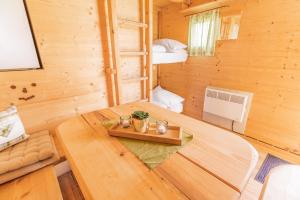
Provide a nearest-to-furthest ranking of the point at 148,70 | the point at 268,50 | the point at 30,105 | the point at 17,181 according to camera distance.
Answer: the point at 17,181, the point at 30,105, the point at 268,50, the point at 148,70

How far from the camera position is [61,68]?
1733 millimetres

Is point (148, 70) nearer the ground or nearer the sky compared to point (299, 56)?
nearer the ground

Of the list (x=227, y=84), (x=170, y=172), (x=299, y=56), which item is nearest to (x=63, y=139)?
(x=170, y=172)

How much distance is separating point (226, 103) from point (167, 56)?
123 cm

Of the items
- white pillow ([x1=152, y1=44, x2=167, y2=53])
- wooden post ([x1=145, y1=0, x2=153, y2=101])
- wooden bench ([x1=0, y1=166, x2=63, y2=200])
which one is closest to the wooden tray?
wooden bench ([x1=0, y1=166, x2=63, y2=200])

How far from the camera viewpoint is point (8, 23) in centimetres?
136

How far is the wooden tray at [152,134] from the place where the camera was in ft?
3.01

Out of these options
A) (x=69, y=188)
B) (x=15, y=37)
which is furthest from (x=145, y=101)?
(x=15, y=37)

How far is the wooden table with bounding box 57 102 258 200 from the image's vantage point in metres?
0.60

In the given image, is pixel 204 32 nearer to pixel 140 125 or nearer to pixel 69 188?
pixel 140 125

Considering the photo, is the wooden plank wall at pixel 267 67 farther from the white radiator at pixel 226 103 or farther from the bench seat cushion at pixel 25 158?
the bench seat cushion at pixel 25 158

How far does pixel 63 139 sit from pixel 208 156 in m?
0.92

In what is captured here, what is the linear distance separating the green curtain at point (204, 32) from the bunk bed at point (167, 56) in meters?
0.21

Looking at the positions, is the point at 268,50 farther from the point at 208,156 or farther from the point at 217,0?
the point at 208,156
